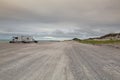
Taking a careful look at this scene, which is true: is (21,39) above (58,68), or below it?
above

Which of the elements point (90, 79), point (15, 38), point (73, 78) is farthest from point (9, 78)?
point (15, 38)

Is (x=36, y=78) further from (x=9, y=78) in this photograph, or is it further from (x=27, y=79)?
(x=9, y=78)

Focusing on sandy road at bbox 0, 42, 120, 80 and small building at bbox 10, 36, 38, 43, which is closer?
sandy road at bbox 0, 42, 120, 80

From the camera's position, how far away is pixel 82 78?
20.5ft

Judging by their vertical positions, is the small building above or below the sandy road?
above

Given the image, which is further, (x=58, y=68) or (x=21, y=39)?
(x=21, y=39)

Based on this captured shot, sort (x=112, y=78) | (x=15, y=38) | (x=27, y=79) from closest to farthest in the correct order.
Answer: (x=27, y=79), (x=112, y=78), (x=15, y=38)

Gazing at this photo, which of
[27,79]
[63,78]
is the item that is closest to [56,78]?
[63,78]

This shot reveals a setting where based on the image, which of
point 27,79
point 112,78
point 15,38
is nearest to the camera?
point 27,79

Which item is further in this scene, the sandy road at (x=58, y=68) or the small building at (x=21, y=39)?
the small building at (x=21, y=39)

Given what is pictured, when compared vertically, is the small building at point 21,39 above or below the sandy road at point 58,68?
above

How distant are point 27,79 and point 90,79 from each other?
2.39 m

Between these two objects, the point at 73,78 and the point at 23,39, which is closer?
the point at 73,78

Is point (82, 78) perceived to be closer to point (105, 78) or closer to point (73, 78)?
point (73, 78)
